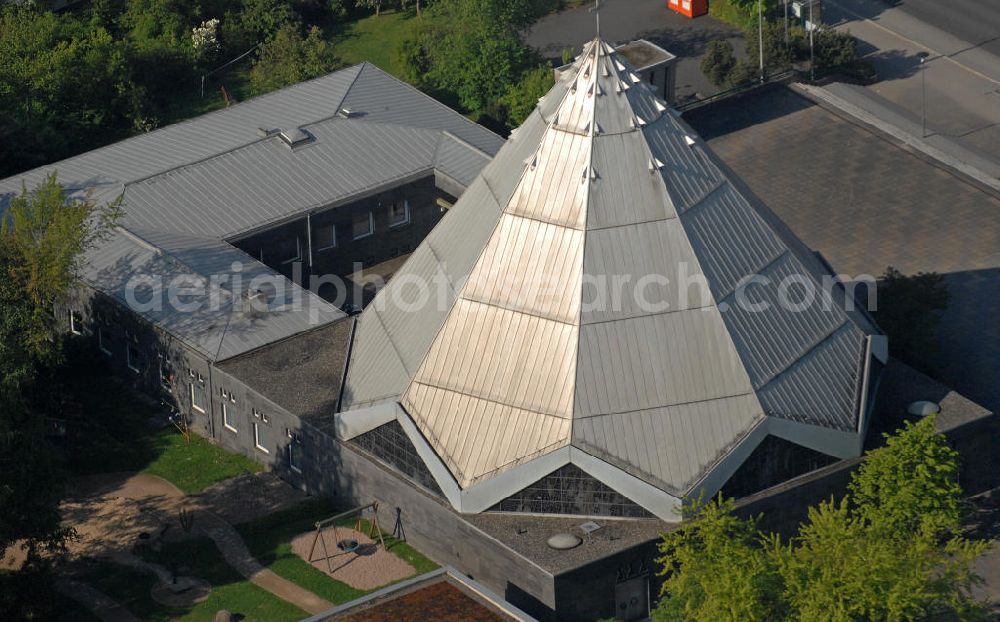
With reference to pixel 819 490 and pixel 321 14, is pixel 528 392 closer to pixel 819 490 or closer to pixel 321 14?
pixel 819 490

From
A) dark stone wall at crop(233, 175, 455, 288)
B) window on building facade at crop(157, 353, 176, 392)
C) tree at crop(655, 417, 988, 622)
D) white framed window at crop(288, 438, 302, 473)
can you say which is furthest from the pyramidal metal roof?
dark stone wall at crop(233, 175, 455, 288)

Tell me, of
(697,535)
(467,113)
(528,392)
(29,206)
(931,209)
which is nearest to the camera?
(697,535)

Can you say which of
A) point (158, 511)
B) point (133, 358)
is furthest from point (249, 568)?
point (133, 358)

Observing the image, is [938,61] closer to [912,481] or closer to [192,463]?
[912,481]

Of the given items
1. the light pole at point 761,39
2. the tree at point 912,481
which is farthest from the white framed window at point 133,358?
the light pole at point 761,39

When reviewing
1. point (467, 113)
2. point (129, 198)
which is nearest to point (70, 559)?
point (129, 198)

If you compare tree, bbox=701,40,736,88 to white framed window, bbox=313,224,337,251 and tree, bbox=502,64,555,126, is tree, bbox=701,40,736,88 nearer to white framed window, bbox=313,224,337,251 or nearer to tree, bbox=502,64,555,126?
tree, bbox=502,64,555,126

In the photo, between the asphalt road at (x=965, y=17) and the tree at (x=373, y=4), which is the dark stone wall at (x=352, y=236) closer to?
the tree at (x=373, y=4)

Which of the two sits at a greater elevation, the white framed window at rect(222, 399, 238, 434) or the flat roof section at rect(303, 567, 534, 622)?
the white framed window at rect(222, 399, 238, 434)

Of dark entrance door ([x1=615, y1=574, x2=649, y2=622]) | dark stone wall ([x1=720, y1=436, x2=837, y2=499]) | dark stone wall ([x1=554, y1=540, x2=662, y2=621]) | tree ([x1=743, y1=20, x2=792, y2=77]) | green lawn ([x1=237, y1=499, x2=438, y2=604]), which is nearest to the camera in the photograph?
dark stone wall ([x1=554, y1=540, x2=662, y2=621])
